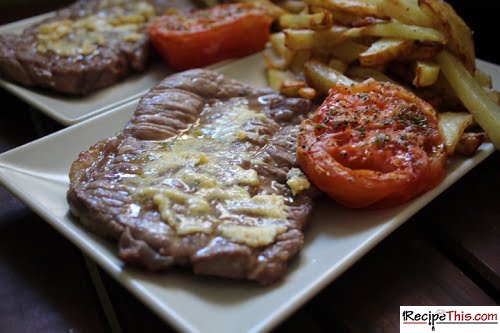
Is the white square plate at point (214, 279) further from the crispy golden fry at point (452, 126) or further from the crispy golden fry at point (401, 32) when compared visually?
the crispy golden fry at point (401, 32)

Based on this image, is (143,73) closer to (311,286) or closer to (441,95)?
(441,95)

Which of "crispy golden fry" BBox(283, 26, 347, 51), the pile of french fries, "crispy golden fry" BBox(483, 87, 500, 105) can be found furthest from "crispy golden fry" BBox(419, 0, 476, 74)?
"crispy golden fry" BBox(283, 26, 347, 51)

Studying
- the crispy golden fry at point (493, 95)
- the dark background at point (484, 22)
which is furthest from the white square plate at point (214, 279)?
the dark background at point (484, 22)

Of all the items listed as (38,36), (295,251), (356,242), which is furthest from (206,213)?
(38,36)

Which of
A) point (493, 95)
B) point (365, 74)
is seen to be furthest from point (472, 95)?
point (365, 74)

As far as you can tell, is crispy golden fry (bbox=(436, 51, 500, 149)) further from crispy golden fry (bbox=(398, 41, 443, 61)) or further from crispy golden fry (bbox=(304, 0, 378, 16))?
crispy golden fry (bbox=(304, 0, 378, 16))

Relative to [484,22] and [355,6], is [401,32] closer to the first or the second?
→ [355,6]
